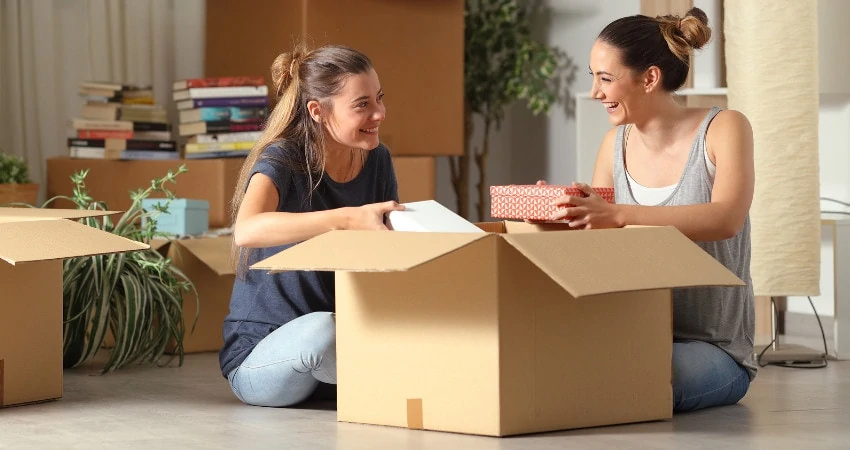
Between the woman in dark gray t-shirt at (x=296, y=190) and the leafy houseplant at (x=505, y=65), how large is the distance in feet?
7.39

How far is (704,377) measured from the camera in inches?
82.5

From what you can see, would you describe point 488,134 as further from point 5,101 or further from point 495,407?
point 495,407

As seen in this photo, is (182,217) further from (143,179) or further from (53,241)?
(53,241)

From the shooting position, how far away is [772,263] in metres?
2.93

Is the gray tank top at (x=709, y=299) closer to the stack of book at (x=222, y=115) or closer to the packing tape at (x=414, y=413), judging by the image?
the packing tape at (x=414, y=413)

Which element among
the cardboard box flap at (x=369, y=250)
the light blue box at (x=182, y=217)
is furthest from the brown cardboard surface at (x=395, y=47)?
the cardboard box flap at (x=369, y=250)

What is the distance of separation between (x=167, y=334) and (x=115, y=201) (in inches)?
41.7

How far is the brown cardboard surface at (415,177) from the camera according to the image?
12.8 ft

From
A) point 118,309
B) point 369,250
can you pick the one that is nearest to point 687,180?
point 369,250

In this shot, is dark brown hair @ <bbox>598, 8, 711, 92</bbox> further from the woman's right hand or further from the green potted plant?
the green potted plant

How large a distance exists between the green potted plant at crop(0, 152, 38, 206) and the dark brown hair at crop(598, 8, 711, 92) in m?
2.02

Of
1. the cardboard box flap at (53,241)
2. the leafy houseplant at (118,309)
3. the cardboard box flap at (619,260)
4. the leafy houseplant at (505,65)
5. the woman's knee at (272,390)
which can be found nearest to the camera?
the cardboard box flap at (619,260)

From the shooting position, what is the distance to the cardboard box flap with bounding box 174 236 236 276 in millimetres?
3061

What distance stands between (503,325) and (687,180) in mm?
571
